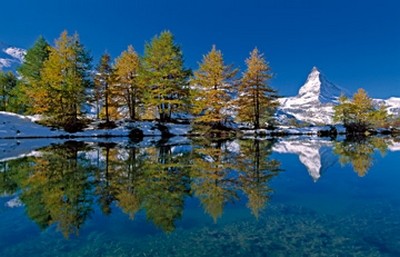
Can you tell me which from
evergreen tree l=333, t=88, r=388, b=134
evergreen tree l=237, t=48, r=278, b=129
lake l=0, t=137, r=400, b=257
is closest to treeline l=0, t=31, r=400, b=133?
evergreen tree l=237, t=48, r=278, b=129

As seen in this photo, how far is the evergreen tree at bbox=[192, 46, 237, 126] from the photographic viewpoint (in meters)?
40.6

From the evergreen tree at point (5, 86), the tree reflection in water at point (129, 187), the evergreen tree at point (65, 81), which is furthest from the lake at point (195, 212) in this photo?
the evergreen tree at point (5, 86)

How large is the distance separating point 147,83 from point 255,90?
15135 mm

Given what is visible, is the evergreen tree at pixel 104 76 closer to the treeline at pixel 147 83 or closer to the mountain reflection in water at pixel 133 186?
the treeline at pixel 147 83

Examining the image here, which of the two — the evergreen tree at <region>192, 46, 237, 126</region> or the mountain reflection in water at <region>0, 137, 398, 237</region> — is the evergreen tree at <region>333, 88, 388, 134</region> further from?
the mountain reflection in water at <region>0, 137, 398, 237</region>

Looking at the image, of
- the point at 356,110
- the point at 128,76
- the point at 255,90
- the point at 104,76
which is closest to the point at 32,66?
the point at 104,76

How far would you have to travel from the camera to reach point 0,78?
58.9m

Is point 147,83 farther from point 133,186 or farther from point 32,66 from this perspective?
point 133,186

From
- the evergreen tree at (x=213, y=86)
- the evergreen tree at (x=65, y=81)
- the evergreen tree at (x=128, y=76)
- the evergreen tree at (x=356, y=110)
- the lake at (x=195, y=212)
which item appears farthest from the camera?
the evergreen tree at (x=356, y=110)

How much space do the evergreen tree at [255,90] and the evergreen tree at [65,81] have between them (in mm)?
21244

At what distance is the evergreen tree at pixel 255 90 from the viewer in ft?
142

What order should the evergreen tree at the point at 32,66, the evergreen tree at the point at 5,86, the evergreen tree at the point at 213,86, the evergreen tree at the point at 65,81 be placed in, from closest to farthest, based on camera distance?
1. the evergreen tree at the point at 65,81
2. the evergreen tree at the point at 213,86
3. the evergreen tree at the point at 32,66
4. the evergreen tree at the point at 5,86

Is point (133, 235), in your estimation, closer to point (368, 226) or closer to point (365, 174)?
point (368, 226)

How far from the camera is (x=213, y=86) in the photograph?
41781 millimetres
